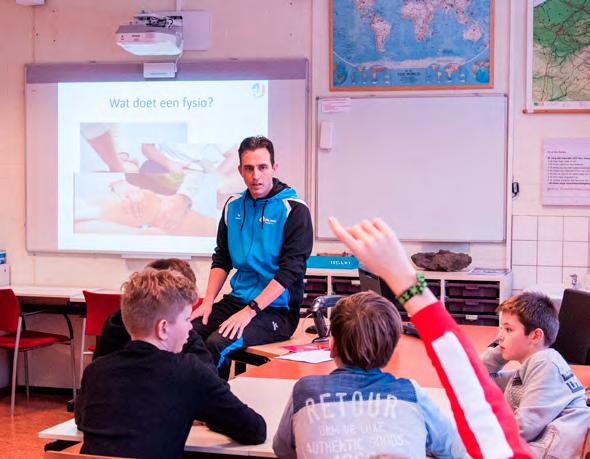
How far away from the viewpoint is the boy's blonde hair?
7.37 ft

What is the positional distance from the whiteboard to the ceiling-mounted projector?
1108mm

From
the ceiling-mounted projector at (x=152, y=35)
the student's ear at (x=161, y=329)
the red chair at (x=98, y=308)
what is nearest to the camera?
the student's ear at (x=161, y=329)

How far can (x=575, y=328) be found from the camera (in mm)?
3688

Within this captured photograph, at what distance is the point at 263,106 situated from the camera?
235 inches

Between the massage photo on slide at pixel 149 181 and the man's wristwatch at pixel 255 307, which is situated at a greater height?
the massage photo on slide at pixel 149 181

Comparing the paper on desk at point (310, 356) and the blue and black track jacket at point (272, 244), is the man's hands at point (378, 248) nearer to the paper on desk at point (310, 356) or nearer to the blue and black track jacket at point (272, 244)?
the paper on desk at point (310, 356)

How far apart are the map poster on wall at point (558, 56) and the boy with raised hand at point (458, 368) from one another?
15.5ft

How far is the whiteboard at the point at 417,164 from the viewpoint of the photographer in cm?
563

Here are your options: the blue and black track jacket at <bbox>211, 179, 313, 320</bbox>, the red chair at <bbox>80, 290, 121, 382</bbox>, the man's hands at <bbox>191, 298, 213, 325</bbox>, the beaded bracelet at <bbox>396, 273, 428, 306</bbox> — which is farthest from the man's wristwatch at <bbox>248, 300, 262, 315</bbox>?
the beaded bracelet at <bbox>396, 273, 428, 306</bbox>

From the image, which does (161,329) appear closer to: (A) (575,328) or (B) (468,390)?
(B) (468,390)

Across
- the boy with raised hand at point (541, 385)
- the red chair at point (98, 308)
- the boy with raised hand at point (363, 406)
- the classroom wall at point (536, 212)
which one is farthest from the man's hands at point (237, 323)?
the classroom wall at point (536, 212)

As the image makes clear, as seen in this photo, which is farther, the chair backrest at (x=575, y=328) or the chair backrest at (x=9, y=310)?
the chair backrest at (x=9, y=310)

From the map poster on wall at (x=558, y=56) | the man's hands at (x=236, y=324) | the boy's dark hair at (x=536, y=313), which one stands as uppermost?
the map poster on wall at (x=558, y=56)

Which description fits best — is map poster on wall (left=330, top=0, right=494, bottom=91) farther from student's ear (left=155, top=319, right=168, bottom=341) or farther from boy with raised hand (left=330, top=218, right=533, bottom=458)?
boy with raised hand (left=330, top=218, right=533, bottom=458)
